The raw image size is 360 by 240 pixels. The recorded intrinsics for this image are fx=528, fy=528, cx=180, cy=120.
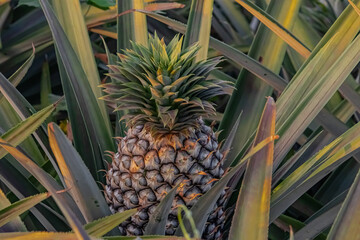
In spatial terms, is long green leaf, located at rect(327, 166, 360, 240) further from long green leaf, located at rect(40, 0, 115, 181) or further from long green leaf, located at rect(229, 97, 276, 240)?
long green leaf, located at rect(40, 0, 115, 181)

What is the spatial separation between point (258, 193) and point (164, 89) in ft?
0.82

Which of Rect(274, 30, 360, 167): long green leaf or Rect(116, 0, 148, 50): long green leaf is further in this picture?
Rect(116, 0, 148, 50): long green leaf

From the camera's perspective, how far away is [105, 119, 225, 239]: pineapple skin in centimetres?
91

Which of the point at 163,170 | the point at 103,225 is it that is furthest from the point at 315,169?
the point at 103,225

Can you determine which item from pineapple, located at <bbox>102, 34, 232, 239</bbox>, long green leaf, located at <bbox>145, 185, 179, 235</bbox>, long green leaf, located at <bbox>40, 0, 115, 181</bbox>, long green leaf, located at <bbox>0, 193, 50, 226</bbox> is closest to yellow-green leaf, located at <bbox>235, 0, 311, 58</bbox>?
pineapple, located at <bbox>102, 34, 232, 239</bbox>

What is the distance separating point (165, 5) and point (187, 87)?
58 cm

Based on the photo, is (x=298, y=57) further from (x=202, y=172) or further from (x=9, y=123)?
(x=9, y=123)

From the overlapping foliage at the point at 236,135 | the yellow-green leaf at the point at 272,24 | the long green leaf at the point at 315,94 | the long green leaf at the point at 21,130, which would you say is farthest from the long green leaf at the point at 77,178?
the yellow-green leaf at the point at 272,24

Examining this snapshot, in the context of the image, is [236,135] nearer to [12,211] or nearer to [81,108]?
[81,108]

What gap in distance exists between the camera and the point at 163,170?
910 mm

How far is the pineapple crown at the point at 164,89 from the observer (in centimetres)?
86

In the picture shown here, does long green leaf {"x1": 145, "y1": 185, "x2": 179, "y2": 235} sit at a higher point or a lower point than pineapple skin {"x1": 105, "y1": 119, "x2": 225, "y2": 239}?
lower

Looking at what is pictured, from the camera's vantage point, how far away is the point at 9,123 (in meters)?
1.17

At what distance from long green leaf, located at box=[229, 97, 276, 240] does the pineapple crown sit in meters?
0.17
